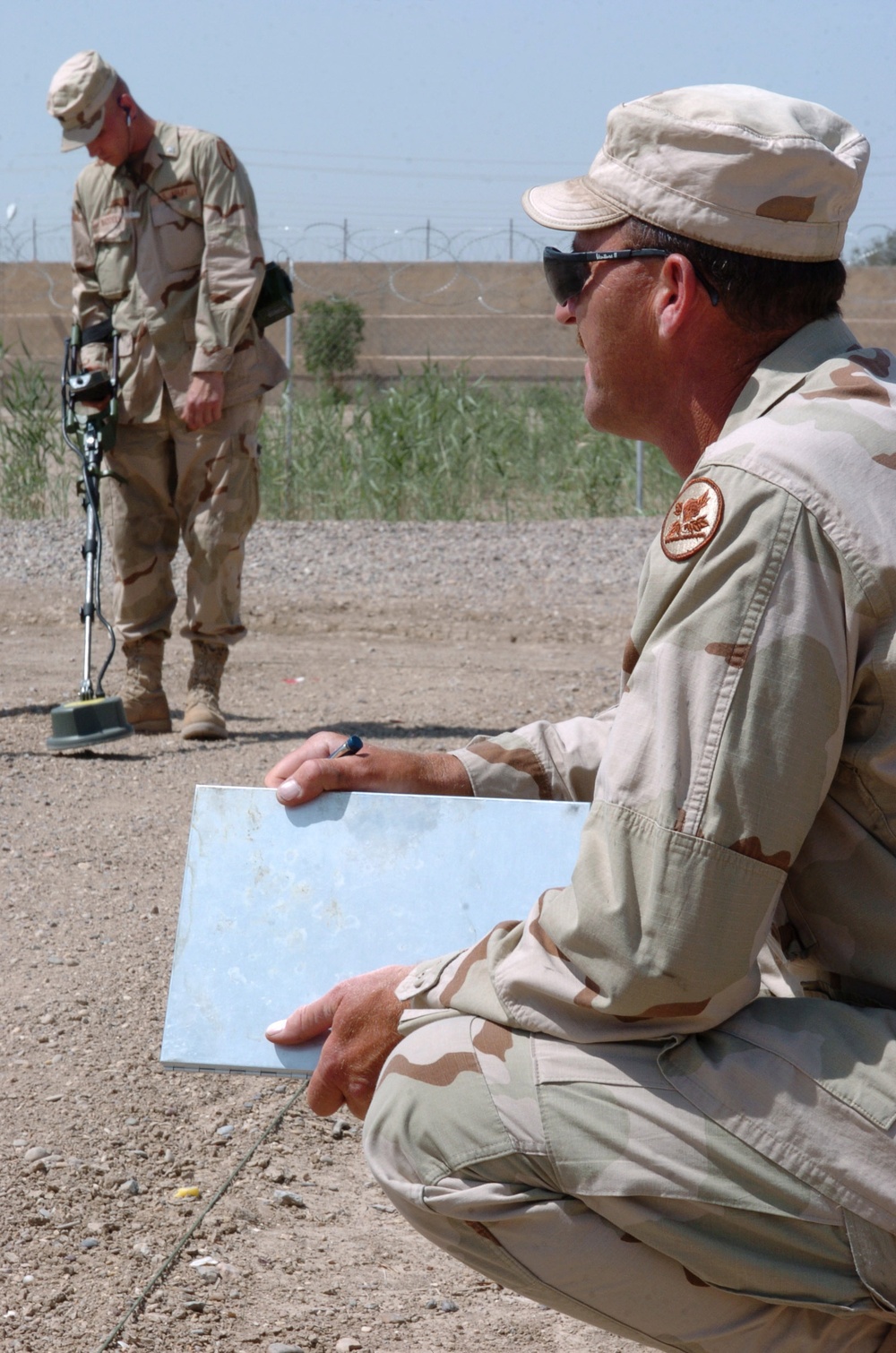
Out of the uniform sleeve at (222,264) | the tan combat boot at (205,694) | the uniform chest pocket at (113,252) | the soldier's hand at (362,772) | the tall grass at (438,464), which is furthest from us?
the tall grass at (438,464)

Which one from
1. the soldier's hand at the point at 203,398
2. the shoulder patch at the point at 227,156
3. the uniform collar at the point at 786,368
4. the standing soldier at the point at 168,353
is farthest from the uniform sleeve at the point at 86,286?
the uniform collar at the point at 786,368

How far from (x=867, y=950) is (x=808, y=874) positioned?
96mm

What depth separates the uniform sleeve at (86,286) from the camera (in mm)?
5320

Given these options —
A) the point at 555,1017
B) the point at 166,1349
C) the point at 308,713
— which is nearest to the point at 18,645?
the point at 308,713

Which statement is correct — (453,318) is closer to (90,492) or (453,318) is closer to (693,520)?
(90,492)

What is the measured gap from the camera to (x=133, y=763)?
5.05 meters

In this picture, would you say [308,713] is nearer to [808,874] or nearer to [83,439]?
[83,439]

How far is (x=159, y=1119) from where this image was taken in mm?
2652

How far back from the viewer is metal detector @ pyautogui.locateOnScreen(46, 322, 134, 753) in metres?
4.97

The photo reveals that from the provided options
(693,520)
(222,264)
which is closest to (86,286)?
(222,264)

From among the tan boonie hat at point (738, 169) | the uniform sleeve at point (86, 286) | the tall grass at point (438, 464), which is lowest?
the tall grass at point (438, 464)

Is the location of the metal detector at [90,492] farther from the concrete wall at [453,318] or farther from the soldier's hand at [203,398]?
the concrete wall at [453,318]

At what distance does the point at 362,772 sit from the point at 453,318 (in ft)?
76.5

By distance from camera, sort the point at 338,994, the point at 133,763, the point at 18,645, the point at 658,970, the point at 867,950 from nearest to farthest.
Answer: the point at 658,970
the point at 867,950
the point at 338,994
the point at 133,763
the point at 18,645
